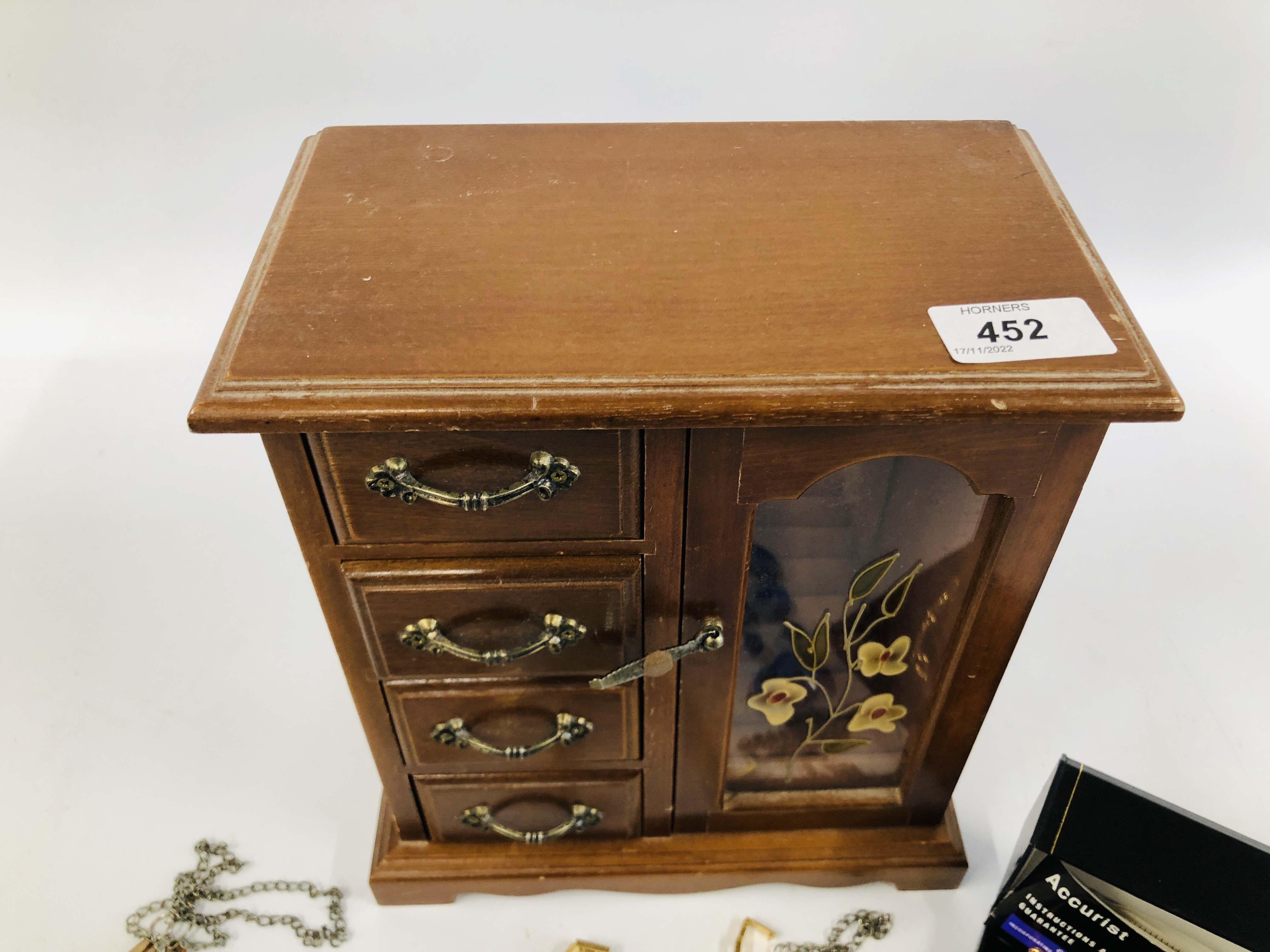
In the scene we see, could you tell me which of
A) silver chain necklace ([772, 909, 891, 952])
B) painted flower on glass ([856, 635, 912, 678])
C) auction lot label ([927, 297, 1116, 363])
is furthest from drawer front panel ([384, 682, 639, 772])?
auction lot label ([927, 297, 1116, 363])

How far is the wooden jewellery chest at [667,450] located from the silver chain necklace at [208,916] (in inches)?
3.7

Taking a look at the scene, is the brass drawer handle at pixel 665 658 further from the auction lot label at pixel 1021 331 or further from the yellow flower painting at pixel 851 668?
the auction lot label at pixel 1021 331

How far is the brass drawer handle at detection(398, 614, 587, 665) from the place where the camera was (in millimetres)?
1024

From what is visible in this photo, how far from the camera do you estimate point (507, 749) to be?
1173mm

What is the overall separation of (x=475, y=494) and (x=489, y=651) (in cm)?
22

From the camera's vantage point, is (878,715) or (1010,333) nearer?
(1010,333)

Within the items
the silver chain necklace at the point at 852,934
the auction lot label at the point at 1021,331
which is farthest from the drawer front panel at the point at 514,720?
the auction lot label at the point at 1021,331

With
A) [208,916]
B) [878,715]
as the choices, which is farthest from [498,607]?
[208,916]

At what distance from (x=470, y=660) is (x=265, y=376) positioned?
1.27 ft

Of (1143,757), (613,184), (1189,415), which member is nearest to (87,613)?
(613,184)

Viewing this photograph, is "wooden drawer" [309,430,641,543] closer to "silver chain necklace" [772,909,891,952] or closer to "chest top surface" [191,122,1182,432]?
"chest top surface" [191,122,1182,432]

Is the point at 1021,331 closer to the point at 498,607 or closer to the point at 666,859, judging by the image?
the point at 498,607

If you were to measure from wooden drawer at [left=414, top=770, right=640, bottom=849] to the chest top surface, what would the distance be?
1.95ft

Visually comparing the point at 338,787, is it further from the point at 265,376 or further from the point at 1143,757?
the point at 1143,757
